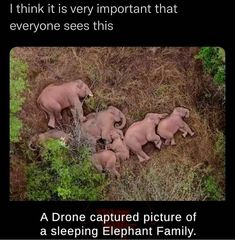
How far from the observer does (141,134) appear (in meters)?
5.32

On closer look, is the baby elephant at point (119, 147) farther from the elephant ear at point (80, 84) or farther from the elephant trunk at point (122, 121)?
the elephant ear at point (80, 84)

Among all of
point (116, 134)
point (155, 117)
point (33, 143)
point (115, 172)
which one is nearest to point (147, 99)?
point (155, 117)

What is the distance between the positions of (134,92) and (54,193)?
3.30 feet

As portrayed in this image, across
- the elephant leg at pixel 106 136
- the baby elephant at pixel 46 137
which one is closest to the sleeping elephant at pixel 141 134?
the elephant leg at pixel 106 136

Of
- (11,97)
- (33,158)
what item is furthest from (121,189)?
(11,97)

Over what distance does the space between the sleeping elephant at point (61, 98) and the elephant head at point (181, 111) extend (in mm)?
679

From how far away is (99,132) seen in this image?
17.4 feet

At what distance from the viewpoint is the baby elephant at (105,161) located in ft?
17.3

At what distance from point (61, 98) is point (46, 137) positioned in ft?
1.07

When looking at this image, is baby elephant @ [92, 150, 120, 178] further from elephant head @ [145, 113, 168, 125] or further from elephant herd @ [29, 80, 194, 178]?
elephant head @ [145, 113, 168, 125]

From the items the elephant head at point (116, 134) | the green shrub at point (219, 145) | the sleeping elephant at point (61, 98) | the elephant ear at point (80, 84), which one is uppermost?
the elephant ear at point (80, 84)

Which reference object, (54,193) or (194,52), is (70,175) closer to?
(54,193)

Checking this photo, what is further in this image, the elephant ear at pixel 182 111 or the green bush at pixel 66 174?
the elephant ear at pixel 182 111

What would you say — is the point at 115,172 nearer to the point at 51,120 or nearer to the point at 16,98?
the point at 51,120
